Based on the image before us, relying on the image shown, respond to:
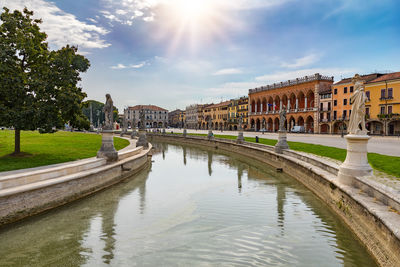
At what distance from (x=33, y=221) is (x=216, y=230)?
590 centimetres

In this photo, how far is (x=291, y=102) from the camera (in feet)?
233

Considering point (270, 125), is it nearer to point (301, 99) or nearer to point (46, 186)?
point (301, 99)

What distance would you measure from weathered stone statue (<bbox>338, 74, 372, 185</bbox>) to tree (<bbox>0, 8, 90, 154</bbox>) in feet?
46.2

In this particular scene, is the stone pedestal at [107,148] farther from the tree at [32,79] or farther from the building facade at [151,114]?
the building facade at [151,114]

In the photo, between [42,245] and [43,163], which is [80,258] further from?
[43,163]

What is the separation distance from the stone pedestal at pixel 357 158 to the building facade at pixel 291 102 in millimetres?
50382

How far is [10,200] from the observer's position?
8.16m

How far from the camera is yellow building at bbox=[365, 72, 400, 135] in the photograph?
4456 cm

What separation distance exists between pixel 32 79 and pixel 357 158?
16.0m

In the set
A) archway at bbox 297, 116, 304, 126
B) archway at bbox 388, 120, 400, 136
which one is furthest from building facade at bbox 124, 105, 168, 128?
archway at bbox 388, 120, 400, 136

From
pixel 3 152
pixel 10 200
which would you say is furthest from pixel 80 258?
pixel 3 152

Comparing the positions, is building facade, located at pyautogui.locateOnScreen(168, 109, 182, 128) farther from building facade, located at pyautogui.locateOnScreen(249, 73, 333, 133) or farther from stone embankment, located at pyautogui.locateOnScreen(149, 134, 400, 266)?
stone embankment, located at pyautogui.locateOnScreen(149, 134, 400, 266)

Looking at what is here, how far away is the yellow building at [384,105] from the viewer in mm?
44562

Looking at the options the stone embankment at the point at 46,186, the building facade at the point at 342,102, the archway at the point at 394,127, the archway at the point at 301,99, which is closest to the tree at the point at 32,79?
the stone embankment at the point at 46,186
